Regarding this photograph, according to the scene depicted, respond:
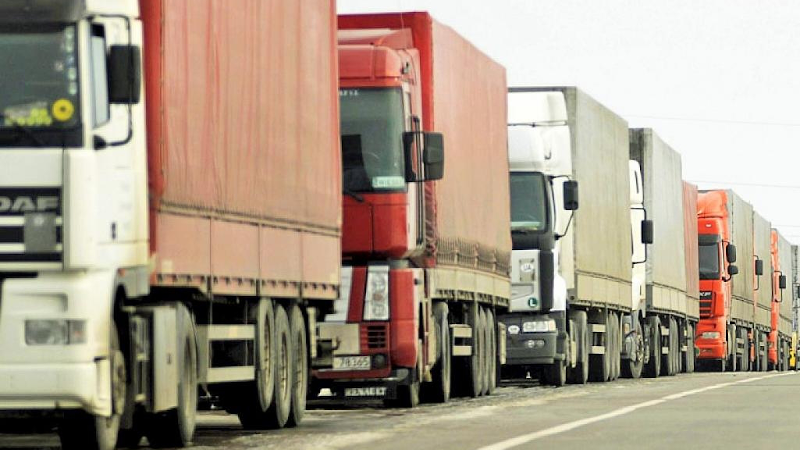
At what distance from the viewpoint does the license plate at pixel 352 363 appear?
21703 mm

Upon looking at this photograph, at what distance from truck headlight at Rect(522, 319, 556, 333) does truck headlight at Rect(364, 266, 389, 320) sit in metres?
9.88

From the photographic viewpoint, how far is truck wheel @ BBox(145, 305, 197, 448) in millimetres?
15336

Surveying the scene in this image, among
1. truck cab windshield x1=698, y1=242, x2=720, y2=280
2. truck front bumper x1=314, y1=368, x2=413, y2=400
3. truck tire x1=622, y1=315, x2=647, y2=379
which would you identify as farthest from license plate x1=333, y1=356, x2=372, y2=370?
truck cab windshield x1=698, y1=242, x2=720, y2=280

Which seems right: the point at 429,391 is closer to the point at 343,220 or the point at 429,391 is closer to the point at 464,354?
the point at 464,354

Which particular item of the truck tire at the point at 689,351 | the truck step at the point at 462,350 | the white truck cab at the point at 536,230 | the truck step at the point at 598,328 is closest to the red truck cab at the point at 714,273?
the truck tire at the point at 689,351

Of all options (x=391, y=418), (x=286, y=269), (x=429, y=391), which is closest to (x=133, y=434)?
(x=286, y=269)

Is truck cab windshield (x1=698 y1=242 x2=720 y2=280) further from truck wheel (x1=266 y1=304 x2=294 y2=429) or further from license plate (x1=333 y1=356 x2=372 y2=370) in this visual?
truck wheel (x1=266 y1=304 x2=294 y2=429)

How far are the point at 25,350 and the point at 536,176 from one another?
18470 mm

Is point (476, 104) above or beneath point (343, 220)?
above

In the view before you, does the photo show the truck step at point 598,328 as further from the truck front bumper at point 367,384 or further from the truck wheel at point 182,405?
the truck wheel at point 182,405

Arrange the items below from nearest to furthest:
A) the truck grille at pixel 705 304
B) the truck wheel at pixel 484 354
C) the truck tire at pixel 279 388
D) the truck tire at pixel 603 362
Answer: the truck tire at pixel 279 388 → the truck wheel at pixel 484 354 → the truck tire at pixel 603 362 → the truck grille at pixel 705 304

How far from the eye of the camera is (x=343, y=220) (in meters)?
21.9

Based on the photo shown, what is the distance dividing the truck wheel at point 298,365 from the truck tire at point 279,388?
0.46ft

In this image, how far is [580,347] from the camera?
3441 cm
